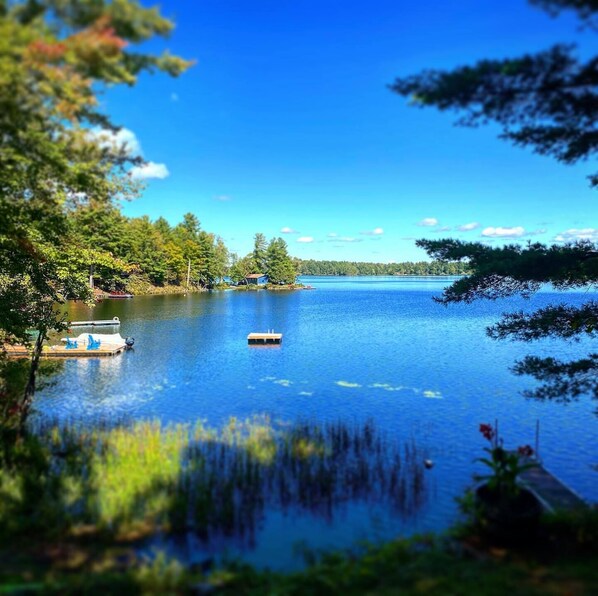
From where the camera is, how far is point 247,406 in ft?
76.5

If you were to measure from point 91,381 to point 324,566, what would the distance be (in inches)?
960

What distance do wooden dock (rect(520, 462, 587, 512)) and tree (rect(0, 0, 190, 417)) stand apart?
1220cm

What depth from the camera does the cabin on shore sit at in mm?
152000

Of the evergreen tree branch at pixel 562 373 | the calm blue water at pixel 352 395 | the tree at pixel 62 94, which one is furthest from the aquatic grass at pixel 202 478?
the tree at pixel 62 94

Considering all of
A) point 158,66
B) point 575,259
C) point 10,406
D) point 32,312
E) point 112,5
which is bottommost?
point 10,406

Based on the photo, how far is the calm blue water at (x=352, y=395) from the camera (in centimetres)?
1184

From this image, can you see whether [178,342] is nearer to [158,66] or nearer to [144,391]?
[144,391]

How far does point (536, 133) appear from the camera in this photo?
971 cm

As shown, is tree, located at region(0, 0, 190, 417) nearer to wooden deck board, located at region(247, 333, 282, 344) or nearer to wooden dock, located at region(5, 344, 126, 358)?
wooden dock, located at region(5, 344, 126, 358)

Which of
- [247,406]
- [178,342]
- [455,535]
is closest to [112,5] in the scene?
[455,535]

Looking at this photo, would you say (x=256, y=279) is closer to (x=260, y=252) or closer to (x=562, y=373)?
(x=260, y=252)

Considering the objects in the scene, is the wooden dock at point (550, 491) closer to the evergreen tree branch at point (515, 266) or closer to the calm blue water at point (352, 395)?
the calm blue water at point (352, 395)

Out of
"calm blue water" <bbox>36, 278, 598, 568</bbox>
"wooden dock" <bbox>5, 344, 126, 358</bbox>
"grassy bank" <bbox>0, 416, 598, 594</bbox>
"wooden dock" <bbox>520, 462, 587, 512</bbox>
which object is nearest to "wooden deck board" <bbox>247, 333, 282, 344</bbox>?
"calm blue water" <bbox>36, 278, 598, 568</bbox>

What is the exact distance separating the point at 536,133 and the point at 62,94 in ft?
31.4
